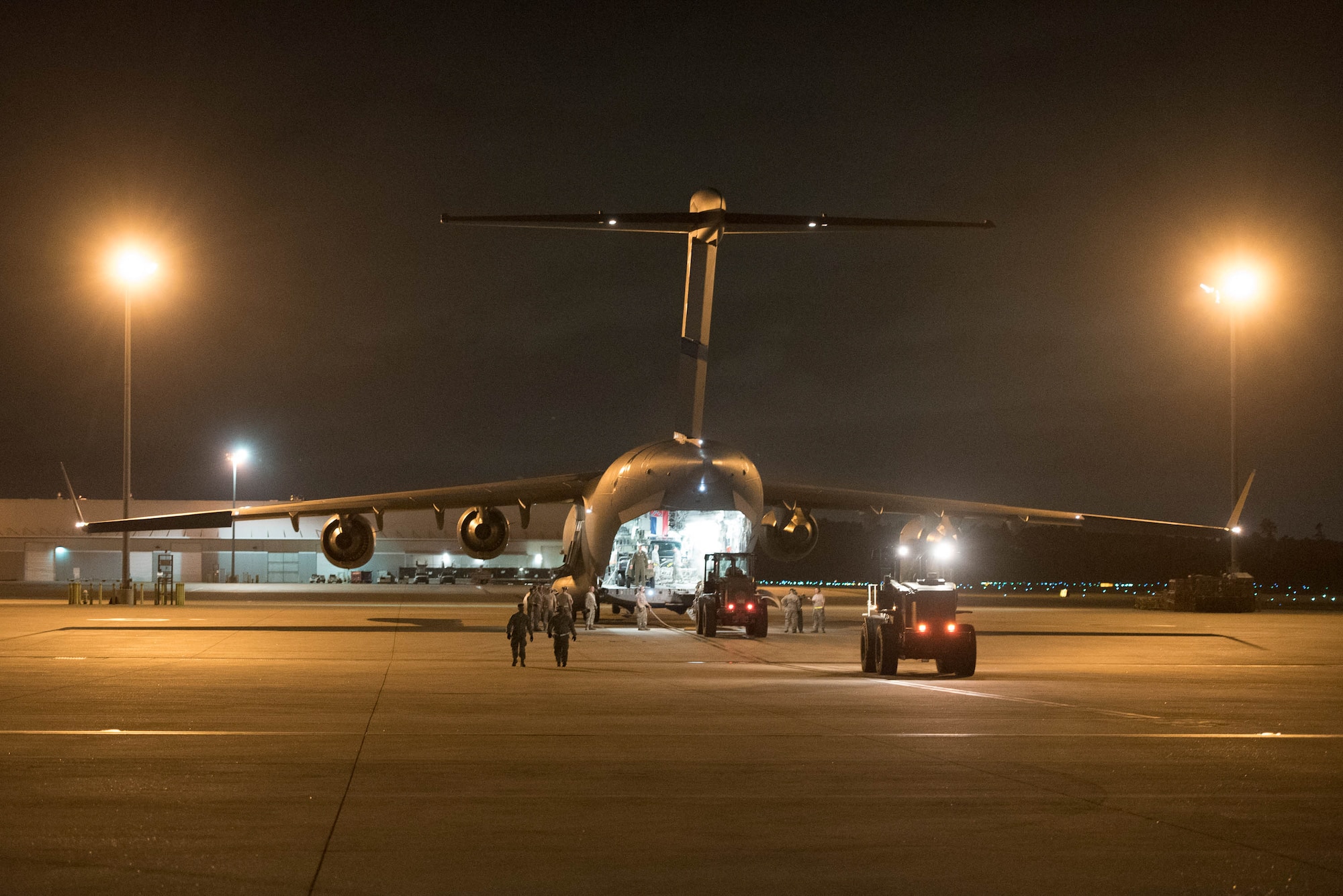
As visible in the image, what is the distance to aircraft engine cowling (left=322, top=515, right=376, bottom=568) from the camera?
34594 millimetres

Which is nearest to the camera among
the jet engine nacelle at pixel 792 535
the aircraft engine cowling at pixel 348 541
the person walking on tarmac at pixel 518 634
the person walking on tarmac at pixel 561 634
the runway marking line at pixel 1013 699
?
the runway marking line at pixel 1013 699

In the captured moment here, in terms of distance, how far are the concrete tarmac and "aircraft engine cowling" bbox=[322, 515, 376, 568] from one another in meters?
11.3

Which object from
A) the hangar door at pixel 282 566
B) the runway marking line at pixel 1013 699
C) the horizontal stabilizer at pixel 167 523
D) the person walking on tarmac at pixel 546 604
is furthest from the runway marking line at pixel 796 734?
the hangar door at pixel 282 566

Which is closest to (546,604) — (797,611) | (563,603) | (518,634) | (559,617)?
(797,611)

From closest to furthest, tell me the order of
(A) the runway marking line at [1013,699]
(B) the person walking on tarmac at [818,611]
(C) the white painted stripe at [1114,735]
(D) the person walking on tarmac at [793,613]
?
(C) the white painted stripe at [1114,735] < (A) the runway marking line at [1013,699] < (D) the person walking on tarmac at [793,613] < (B) the person walking on tarmac at [818,611]

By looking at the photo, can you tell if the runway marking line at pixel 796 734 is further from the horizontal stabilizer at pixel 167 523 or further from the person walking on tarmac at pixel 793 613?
the horizontal stabilizer at pixel 167 523

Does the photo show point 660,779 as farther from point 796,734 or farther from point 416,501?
point 416,501

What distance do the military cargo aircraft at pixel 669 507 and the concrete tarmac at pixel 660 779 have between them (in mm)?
7692

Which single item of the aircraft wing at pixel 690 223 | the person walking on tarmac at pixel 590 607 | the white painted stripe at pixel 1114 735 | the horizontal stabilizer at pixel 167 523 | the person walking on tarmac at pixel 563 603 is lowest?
the person walking on tarmac at pixel 590 607

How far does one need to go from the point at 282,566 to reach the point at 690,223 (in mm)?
69168

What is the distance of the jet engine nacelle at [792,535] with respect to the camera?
123ft

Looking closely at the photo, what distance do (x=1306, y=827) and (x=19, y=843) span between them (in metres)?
8.22

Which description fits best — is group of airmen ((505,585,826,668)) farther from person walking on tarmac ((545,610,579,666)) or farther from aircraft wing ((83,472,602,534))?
aircraft wing ((83,472,602,534))

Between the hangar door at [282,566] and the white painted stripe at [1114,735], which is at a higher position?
the white painted stripe at [1114,735]
